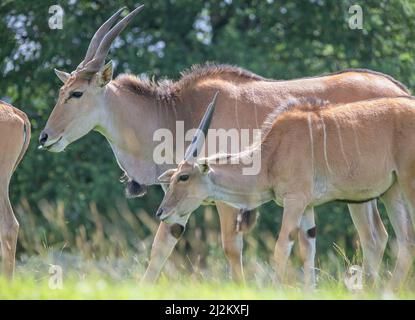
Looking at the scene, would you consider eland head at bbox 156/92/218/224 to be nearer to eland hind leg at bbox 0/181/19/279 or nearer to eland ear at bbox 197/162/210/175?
eland ear at bbox 197/162/210/175

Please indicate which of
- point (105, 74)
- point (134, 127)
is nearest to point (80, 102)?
point (105, 74)

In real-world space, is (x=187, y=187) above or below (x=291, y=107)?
below

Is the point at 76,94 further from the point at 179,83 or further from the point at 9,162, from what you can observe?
the point at 179,83

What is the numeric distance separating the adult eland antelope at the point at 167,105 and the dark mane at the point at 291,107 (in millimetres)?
588

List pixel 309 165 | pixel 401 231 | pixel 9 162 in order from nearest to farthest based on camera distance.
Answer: pixel 309 165
pixel 401 231
pixel 9 162

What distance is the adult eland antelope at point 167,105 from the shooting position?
756 centimetres

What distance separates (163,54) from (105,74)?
6156 millimetres

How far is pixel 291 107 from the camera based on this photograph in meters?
7.04

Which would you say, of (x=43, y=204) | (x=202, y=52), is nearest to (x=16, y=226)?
(x=43, y=204)

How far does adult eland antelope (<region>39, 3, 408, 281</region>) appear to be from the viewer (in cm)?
756

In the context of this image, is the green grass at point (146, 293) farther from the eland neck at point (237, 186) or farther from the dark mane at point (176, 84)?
the dark mane at point (176, 84)

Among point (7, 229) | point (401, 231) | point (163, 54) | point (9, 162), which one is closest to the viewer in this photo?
point (401, 231)

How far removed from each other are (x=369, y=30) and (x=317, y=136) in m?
→ 6.92

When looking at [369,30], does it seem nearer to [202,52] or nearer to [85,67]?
[202,52]
